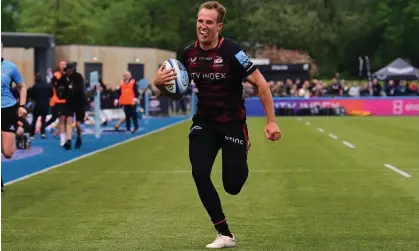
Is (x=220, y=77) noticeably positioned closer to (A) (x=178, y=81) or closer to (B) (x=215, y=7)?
(A) (x=178, y=81)

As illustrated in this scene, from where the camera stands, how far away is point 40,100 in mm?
28703

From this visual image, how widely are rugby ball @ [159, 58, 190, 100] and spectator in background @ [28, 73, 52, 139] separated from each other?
20867 mm

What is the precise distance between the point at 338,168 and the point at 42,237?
896 centimetres

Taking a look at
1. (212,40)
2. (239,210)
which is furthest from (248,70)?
(239,210)

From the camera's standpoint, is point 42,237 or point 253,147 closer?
point 42,237

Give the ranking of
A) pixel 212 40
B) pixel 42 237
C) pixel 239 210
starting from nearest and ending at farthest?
pixel 212 40
pixel 42 237
pixel 239 210

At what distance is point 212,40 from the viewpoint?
805cm

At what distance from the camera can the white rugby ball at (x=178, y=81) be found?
320 inches

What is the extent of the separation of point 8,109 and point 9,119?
0.71 ft

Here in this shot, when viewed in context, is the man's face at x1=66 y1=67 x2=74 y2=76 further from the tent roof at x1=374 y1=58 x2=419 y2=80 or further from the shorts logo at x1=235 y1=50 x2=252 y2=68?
the tent roof at x1=374 y1=58 x2=419 y2=80

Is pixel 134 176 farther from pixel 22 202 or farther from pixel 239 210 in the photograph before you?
pixel 239 210

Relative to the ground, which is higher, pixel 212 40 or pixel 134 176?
pixel 212 40

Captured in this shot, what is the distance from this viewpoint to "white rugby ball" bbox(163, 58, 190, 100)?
8.14m

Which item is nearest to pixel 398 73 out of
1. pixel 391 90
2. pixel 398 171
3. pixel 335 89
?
pixel 335 89
